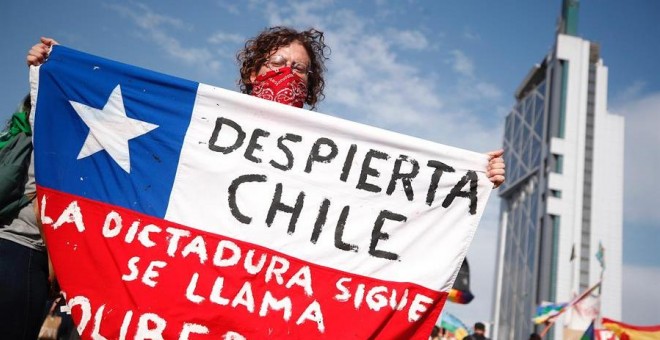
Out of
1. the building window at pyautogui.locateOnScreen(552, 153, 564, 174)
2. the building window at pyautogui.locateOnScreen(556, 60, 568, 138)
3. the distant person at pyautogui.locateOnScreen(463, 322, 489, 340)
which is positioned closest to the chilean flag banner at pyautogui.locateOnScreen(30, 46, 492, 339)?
the distant person at pyautogui.locateOnScreen(463, 322, 489, 340)

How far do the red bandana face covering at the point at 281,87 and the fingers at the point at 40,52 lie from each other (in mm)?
997

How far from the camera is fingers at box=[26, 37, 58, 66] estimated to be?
2.51 meters

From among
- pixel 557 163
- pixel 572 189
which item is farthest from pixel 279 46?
pixel 557 163

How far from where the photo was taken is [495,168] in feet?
8.42

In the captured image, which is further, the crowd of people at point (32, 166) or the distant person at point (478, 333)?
the distant person at point (478, 333)

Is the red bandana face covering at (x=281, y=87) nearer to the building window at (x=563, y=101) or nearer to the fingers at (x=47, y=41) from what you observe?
the fingers at (x=47, y=41)

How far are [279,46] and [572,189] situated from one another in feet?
156

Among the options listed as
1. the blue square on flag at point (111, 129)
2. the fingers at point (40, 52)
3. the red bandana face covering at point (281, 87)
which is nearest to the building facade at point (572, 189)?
the red bandana face covering at point (281, 87)

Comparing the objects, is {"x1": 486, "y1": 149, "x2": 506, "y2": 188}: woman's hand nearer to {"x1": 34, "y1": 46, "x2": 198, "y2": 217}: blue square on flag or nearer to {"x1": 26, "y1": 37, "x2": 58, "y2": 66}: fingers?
{"x1": 34, "y1": 46, "x2": 198, "y2": 217}: blue square on flag

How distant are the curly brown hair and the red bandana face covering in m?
0.11

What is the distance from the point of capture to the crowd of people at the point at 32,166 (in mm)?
2039

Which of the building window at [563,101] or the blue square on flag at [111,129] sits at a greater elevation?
the building window at [563,101]

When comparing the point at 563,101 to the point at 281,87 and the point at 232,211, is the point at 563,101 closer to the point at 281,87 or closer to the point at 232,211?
the point at 281,87

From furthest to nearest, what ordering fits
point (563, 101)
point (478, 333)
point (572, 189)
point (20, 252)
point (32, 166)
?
point (563, 101)
point (572, 189)
point (478, 333)
point (32, 166)
point (20, 252)
